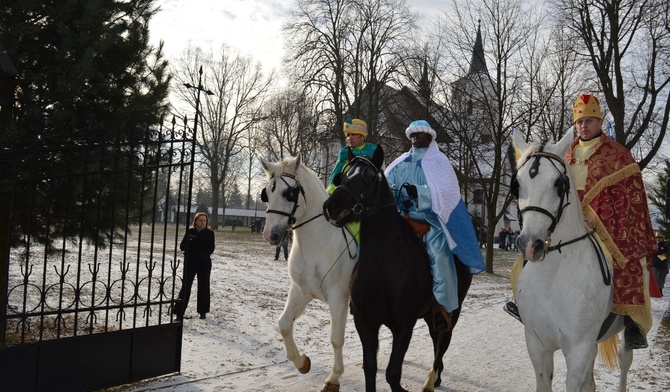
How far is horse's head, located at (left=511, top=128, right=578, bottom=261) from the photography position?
363cm

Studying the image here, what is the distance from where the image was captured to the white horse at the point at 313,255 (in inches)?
228

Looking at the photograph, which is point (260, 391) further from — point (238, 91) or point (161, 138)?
point (238, 91)

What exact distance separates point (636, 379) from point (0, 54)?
8.03 meters

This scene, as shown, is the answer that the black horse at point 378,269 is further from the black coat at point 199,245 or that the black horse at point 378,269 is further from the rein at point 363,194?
the black coat at point 199,245

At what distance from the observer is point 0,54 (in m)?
5.39

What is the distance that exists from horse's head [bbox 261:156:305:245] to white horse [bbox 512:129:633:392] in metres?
2.25

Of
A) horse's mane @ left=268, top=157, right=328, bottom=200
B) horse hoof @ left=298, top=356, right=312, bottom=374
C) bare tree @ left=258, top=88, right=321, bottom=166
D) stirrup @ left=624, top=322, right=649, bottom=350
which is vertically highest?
bare tree @ left=258, top=88, right=321, bottom=166

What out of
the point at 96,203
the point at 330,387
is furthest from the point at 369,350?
the point at 96,203

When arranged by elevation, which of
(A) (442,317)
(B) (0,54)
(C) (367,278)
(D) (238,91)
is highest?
(D) (238,91)

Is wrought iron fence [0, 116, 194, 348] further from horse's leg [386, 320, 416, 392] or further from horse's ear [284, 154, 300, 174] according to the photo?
horse's leg [386, 320, 416, 392]

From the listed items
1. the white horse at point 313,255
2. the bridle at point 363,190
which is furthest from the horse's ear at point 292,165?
the bridle at point 363,190

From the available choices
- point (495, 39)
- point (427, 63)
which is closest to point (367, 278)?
point (495, 39)

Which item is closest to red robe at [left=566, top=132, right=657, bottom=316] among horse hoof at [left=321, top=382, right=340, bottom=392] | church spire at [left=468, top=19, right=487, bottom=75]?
horse hoof at [left=321, top=382, right=340, bottom=392]

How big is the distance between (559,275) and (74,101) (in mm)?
5863
